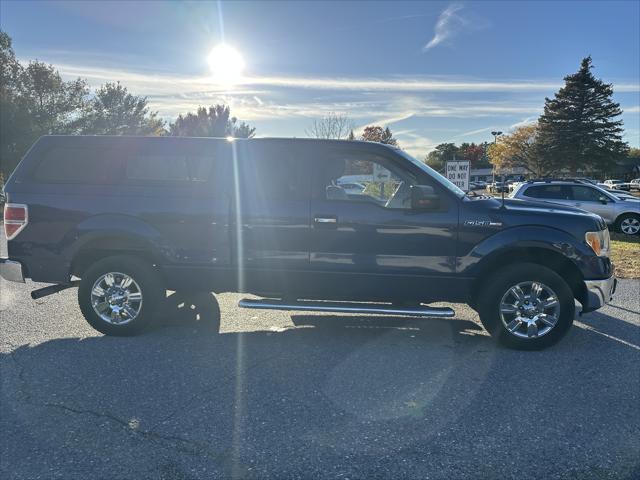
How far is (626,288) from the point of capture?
7309 millimetres

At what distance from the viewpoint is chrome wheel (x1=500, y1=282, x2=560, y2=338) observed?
15.0 ft

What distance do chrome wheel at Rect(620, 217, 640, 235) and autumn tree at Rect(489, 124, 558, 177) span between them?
174 feet

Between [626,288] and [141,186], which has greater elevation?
[141,186]

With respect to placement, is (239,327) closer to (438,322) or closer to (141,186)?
(141,186)

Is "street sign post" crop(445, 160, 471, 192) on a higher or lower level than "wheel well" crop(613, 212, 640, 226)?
higher

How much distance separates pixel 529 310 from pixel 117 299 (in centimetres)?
421

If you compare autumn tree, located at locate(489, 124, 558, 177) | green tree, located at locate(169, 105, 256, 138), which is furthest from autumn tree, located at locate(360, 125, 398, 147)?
autumn tree, located at locate(489, 124, 558, 177)

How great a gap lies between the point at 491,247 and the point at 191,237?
3.01m

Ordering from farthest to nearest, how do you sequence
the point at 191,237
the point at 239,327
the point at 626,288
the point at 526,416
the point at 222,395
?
1. the point at 626,288
2. the point at 239,327
3. the point at 191,237
4. the point at 222,395
5. the point at 526,416

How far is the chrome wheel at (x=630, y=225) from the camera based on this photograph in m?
13.2

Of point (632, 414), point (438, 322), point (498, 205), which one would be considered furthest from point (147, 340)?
point (632, 414)

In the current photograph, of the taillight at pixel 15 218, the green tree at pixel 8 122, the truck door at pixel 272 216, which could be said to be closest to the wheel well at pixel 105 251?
the taillight at pixel 15 218

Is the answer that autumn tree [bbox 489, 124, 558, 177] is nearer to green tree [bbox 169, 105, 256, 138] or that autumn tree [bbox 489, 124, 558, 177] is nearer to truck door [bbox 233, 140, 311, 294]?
green tree [bbox 169, 105, 256, 138]

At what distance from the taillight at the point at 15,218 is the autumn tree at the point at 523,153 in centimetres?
6579
